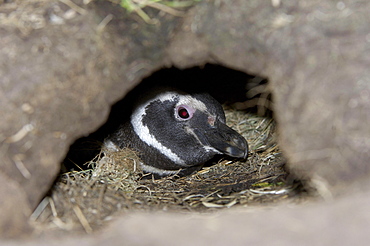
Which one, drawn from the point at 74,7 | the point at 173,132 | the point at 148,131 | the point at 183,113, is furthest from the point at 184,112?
the point at 74,7

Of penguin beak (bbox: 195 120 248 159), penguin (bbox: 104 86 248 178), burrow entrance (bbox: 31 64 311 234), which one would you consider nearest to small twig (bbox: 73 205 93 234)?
burrow entrance (bbox: 31 64 311 234)

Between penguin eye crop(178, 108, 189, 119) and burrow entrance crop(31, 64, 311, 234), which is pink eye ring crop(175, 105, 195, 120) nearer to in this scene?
penguin eye crop(178, 108, 189, 119)

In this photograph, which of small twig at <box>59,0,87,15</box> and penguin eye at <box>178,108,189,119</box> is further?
penguin eye at <box>178,108,189,119</box>

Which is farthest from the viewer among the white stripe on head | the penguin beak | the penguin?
the white stripe on head

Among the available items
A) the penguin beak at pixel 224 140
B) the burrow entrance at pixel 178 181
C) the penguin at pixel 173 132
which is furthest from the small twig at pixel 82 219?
the penguin beak at pixel 224 140

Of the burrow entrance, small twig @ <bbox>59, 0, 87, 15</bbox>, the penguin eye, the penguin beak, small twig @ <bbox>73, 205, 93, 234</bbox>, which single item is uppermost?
small twig @ <bbox>59, 0, 87, 15</bbox>

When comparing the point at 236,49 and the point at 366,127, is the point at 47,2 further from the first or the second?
the point at 366,127
